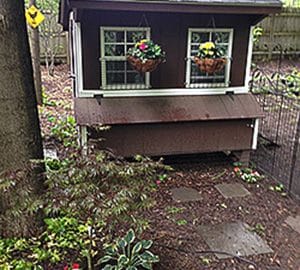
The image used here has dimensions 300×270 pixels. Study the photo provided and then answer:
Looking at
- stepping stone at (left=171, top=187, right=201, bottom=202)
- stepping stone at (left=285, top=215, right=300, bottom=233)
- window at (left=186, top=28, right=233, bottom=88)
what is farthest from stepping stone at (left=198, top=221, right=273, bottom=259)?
window at (left=186, top=28, right=233, bottom=88)

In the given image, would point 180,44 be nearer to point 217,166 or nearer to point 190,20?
point 190,20

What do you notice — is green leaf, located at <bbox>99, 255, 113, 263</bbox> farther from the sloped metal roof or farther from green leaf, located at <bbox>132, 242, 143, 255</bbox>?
the sloped metal roof

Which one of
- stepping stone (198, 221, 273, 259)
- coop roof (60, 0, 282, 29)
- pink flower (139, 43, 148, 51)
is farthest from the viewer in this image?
pink flower (139, 43, 148, 51)

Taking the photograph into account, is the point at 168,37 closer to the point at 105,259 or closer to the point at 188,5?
the point at 188,5

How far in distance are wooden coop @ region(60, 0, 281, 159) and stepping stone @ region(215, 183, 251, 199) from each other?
1.77 ft

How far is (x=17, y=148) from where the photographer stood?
267 centimetres

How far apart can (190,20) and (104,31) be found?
1.03 metres

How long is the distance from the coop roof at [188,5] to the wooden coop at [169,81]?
1cm

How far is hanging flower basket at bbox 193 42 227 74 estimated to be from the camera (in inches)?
158

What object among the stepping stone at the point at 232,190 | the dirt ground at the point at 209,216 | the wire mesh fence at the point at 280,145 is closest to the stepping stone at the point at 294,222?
the dirt ground at the point at 209,216

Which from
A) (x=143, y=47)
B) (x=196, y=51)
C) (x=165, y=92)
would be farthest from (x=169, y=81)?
(x=143, y=47)

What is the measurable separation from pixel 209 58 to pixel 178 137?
3.29 feet

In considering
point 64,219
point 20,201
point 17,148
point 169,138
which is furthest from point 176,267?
point 169,138

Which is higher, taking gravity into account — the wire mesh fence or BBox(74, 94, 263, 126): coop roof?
BBox(74, 94, 263, 126): coop roof
